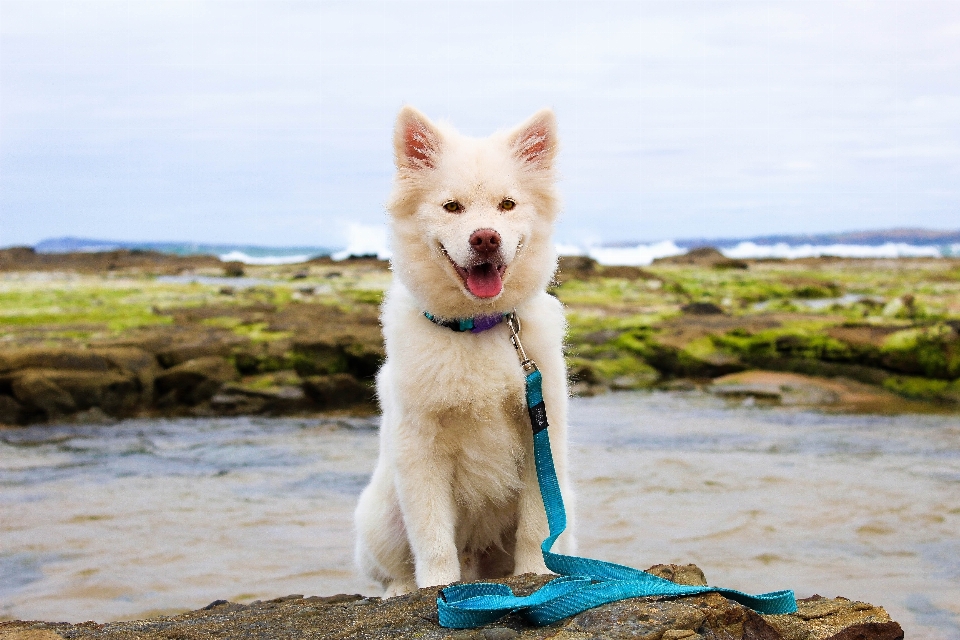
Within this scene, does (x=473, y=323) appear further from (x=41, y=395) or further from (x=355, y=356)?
(x=41, y=395)

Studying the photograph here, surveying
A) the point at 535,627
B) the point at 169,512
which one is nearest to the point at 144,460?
the point at 169,512

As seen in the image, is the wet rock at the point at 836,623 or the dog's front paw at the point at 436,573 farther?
the dog's front paw at the point at 436,573

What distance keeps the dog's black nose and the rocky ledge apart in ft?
4.77

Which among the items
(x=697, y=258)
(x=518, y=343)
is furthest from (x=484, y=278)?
(x=697, y=258)

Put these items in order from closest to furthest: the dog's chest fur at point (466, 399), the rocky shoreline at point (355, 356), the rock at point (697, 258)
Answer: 1. the dog's chest fur at point (466, 399)
2. the rocky shoreline at point (355, 356)
3. the rock at point (697, 258)

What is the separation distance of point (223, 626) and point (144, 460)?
7.08 m

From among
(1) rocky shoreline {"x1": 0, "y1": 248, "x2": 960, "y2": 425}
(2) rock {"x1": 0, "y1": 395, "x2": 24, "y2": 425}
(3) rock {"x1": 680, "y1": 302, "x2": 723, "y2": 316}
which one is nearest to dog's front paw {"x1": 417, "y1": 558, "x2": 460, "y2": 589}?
(1) rocky shoreline {"x1": 0, "y1": 248, "x2": 960, "y2": 425}

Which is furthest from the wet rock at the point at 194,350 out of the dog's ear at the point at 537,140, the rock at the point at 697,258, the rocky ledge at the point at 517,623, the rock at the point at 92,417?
the rock at the point at 697,258

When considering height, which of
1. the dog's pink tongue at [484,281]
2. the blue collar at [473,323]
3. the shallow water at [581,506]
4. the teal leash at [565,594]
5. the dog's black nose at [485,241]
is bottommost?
the shallow water at [581,506]

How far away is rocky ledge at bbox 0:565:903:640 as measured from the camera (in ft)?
10.1

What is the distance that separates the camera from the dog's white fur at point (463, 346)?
381 cm

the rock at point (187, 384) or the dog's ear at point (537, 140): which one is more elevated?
the dog's ear at point (537, 140)

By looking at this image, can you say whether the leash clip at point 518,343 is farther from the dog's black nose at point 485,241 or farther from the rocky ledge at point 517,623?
the rocky ledge at point 517,623

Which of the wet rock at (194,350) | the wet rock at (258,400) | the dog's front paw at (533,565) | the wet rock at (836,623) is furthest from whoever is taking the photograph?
the wet rock at (194,350)
